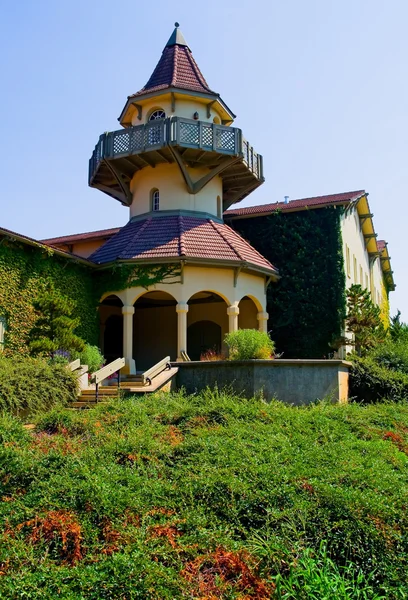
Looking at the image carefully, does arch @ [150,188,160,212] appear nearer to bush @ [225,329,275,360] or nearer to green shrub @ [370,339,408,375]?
bush @ [225,329,275,360]

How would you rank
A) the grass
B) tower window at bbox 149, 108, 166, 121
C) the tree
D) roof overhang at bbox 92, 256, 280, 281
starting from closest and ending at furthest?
the grass < the tree < roof overhang at bbox 92, 256, 280, 281 < tower window at bbox 149, 108, 166, 121

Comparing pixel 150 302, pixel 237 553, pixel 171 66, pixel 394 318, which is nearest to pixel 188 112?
pixel 171 66

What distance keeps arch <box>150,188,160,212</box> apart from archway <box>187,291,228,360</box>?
3919mm

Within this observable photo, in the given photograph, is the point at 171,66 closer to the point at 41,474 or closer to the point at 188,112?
the point at 188,112

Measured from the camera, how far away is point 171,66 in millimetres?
24828

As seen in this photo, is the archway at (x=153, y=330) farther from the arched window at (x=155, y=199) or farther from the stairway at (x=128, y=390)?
the stairway at (x=128, y=390)

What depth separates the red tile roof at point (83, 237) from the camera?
27.4 metres

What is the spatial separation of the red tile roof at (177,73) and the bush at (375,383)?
41.4ft

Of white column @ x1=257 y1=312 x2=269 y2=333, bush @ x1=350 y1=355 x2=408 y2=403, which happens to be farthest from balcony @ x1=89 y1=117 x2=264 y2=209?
bush @ x1=350 y1=355 x2=408 y2=403

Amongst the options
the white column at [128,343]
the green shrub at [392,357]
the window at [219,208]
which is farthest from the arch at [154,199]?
the green shrub at [392,357]

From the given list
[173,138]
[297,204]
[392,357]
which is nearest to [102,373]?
[392,357]

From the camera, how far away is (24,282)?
1773cm

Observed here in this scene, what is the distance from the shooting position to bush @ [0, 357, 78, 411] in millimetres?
12648

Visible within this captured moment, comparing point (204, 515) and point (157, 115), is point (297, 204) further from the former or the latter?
point (204, 515)
